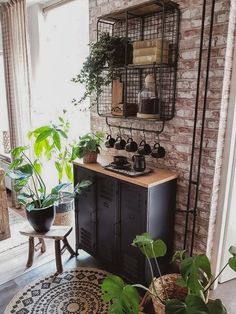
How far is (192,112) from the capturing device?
76.5 inches

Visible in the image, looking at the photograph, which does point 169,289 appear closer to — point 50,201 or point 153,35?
point 50,201

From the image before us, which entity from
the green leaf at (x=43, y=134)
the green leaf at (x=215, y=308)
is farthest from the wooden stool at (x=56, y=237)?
the green leaf at (x=215, y=308)

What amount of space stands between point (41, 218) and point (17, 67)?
6.17ft

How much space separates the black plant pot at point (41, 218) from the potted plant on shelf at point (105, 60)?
1.11 meters

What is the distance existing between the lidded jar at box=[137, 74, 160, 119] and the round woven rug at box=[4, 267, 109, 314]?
1.38 metres

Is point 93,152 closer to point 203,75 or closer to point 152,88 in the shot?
point 152,88

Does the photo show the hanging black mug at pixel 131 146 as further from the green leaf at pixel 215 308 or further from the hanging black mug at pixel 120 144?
the green leaf at pixel 215 308

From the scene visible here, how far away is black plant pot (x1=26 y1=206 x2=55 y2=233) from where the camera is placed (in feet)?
7.52

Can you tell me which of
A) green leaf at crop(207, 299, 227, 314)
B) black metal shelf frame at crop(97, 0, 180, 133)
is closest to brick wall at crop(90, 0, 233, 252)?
black metal shelf frame at crop(97, 0, 180, 133)

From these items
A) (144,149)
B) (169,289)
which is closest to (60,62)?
(144,149)

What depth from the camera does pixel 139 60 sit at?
1983 mm

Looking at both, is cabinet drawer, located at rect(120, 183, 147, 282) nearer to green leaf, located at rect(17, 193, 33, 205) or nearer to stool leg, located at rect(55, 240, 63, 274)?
stool leg, located at rect(55, 240, 63, 274)

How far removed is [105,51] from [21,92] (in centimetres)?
152

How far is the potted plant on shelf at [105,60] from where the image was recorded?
6.99ft
